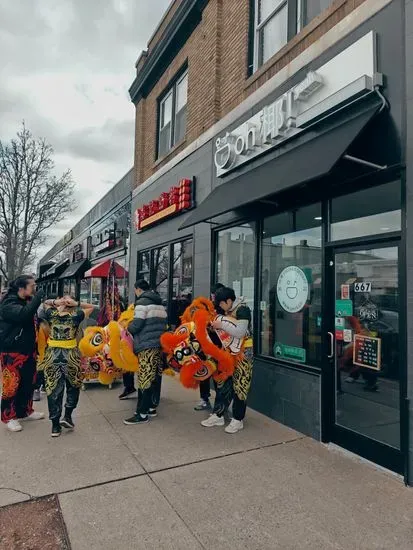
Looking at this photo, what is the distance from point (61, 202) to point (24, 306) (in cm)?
1825

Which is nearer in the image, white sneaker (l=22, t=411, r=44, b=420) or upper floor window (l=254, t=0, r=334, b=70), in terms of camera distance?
white sneaker (l=22, t=411, r=44, b=420)

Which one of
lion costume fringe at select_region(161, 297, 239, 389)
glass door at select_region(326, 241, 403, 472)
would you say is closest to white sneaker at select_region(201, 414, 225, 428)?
lion costume fringe at select_region(161, 297, 239, 389)

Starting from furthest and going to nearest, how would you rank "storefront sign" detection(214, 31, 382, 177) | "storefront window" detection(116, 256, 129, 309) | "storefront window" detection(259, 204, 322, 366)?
"storefront window" detection(116, 256, 129, 309) → "storefront window" detection(259, 204, 322, 366) → "storefront sign" detection(214, 31, 382, 177)

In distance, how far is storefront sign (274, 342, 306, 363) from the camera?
5.18 m

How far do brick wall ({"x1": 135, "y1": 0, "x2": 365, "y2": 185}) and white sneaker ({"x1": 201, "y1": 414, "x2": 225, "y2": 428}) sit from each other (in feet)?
16.1

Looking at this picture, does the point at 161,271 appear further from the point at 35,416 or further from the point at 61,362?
the point at 61,362

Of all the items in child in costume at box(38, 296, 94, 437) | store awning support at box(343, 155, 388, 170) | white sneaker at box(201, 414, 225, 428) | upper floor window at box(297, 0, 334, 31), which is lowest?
white sneaker at box(201, 414, 225, 428)

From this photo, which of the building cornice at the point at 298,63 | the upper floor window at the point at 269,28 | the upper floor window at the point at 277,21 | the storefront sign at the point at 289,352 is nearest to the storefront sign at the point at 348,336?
the storefront sign at the point at 289,352

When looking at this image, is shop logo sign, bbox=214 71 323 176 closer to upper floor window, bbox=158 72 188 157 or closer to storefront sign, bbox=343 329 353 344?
storefront sign, bbox=343 329 353 344

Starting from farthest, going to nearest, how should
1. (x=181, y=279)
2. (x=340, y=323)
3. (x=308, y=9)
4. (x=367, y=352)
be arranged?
(x=181, y=279) → (x=308, y=9) → (x=340, y=323) → (x=367, y=352)

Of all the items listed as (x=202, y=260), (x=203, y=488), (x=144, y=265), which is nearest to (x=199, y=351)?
(x=203, y=488)

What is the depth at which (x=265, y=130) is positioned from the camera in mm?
5734

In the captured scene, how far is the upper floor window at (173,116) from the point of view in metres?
9.73

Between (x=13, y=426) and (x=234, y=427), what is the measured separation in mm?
2673
